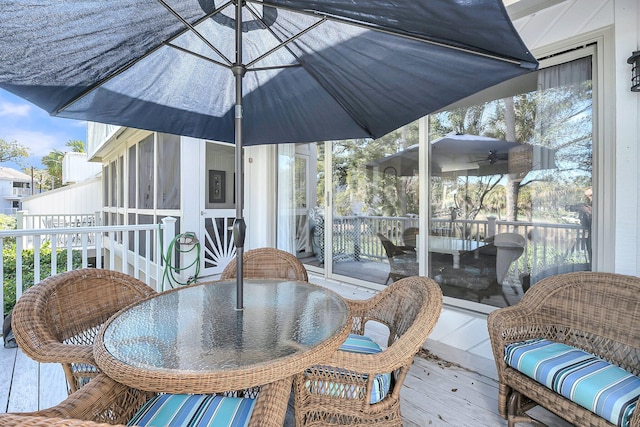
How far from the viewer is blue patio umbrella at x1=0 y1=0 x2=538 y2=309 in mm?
1202

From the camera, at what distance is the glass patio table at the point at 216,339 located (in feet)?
2.91

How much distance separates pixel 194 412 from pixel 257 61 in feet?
5.36

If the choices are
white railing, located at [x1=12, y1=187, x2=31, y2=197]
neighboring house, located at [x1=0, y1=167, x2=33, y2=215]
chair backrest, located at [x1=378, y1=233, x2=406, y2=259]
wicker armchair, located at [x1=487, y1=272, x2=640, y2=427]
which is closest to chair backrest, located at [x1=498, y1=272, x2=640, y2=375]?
wicker armchair, located at [x1=487, y1=272, x2=640, y2=427]

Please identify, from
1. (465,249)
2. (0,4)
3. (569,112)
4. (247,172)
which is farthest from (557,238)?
(247,172)

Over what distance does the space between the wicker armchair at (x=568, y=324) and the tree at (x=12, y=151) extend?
34.4 metres

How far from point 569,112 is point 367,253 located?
233cm

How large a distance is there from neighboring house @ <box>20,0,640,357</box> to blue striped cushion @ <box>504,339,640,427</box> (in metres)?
0.75

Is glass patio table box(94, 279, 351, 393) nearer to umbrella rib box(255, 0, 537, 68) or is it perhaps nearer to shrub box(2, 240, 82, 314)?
umbrella rib box(255, 0, 537, 68)

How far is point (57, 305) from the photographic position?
1.42m

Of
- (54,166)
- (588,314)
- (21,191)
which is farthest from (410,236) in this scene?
(21,191)

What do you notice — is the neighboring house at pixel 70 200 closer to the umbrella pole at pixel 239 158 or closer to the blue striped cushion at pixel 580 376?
the umbrella pole at pixel 239 158

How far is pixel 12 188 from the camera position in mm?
23422

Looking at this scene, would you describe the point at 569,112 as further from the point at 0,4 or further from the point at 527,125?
the point at 0,4

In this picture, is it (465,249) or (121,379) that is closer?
(121,379)
